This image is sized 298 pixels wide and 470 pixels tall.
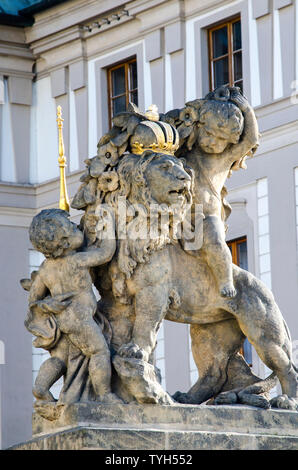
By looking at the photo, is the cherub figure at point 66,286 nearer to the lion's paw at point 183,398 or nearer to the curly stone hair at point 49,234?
the curly stone hair at point 49,234

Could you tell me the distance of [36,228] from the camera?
14.2m

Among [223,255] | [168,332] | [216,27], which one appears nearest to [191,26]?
[216,27]

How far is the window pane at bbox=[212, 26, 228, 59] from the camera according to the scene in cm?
3789

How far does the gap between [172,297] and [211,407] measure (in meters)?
0.86

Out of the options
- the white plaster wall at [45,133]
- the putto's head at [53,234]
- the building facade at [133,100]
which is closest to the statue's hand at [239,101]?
the putto's head at [53,234]

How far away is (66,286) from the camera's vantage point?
14289 millimetres

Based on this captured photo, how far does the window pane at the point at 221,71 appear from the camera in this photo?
37.7 meters

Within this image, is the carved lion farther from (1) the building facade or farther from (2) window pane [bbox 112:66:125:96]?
(2) window pane [bbox 112:66:125:96]

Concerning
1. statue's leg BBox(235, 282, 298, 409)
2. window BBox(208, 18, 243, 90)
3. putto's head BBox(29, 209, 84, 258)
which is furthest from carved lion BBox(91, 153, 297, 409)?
window BBox(208, 18, 243, 90)

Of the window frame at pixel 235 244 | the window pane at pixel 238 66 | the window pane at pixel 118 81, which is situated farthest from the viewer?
the window pane at pixel 118 81

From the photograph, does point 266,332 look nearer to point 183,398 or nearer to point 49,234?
point 183,398

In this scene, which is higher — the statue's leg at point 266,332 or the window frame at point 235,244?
the window frame at point 235,244

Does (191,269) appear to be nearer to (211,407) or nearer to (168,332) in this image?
(211,407)

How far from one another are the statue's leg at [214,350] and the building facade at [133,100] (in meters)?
18.4
